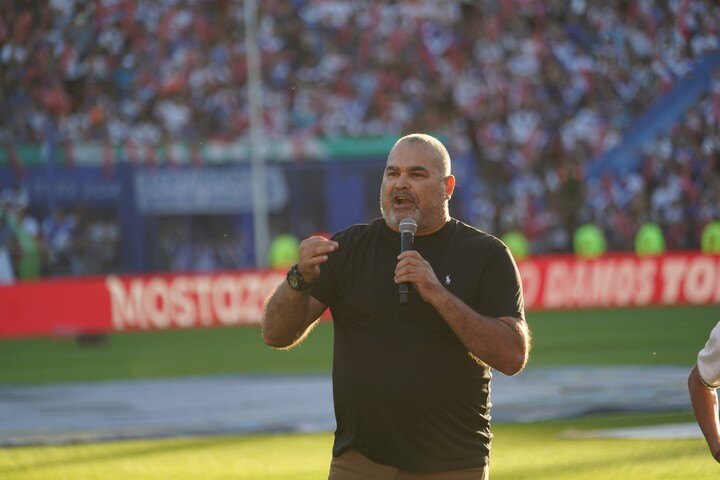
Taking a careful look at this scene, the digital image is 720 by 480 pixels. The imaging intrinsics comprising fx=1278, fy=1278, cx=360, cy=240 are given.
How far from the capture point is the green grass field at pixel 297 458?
860 centimetres

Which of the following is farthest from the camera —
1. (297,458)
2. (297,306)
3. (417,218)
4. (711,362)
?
(297,458)

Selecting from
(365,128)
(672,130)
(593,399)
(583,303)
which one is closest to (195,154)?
(365,128)

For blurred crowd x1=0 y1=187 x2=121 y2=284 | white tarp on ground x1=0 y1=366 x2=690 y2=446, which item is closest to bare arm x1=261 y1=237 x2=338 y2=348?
white tarp on ground x1=0 y1=366 x2=690 y2=446

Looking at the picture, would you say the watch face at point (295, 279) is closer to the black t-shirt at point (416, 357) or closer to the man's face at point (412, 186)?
the black t-shirt at point (416, 357)

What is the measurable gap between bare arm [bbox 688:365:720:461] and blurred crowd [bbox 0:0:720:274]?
22262mm

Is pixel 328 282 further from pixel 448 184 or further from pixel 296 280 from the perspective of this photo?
pixel 448 184

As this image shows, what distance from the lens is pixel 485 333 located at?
442 cm

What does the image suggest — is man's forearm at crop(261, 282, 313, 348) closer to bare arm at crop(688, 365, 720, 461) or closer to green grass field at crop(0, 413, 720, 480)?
bare arm at crop(688, 365, 720, 461)

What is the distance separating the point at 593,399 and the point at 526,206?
50.6ft

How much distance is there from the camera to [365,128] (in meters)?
28.2

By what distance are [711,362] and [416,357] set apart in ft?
3.55

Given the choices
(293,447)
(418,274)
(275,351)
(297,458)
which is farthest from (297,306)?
(275,351)

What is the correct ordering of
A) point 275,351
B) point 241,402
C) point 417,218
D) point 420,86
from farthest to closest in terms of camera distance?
point 420,86
point 275,351
point 241,402
point 417,218

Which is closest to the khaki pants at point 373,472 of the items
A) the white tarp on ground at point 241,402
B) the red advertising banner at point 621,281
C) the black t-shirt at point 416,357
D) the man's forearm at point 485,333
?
the black t-shirt at point 416,357
